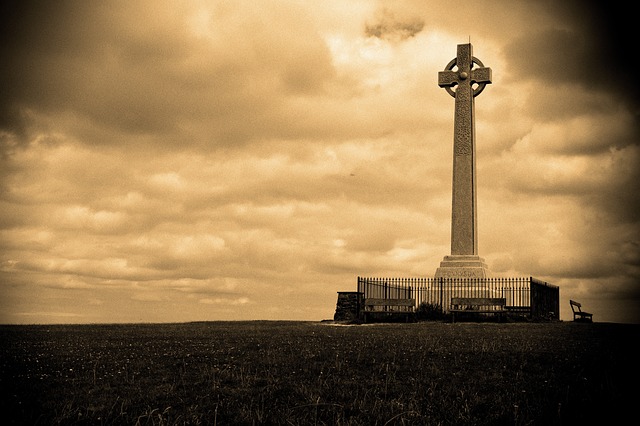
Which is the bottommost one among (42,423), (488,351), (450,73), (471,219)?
(42,423)

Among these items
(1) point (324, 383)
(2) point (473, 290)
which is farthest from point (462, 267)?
(1) point (324, 383)

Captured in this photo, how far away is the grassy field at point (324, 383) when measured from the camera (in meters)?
8.30

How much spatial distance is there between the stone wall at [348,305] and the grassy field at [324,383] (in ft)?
47.5

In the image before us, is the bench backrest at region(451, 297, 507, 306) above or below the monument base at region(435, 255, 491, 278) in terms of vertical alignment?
below

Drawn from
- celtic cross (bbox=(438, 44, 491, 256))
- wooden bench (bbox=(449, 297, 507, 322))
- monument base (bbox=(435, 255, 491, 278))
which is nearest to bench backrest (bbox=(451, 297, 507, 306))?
wooden bench (bbox=(449, 297, 507, 322))

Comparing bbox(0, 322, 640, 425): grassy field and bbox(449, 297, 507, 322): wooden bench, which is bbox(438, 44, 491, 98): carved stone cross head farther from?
bbox(0, 322, 640, 425): grassy field

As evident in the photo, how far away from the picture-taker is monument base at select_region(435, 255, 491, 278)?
1201 inches

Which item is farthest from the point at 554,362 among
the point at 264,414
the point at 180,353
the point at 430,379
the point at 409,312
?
the point at 409,312

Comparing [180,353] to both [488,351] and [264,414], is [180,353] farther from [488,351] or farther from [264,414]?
[488,351]

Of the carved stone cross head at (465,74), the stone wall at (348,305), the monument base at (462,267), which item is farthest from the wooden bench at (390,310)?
the carved stone cross head at (465,74)

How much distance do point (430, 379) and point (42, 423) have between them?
5943mm

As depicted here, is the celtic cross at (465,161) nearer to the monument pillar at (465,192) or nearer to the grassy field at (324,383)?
the monument pillar at (465,192)

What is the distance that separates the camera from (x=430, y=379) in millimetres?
10344

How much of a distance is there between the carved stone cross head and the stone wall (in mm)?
12107
